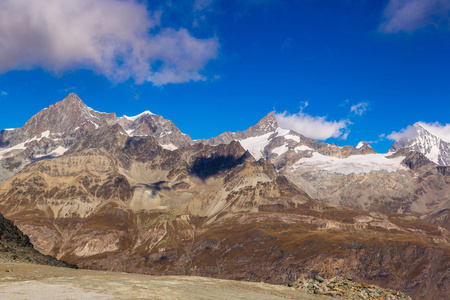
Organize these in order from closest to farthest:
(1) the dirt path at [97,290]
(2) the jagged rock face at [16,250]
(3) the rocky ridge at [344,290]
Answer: (1) the dirt path at [97,290]
(3) the rocky ridge at [344,290]
(2) the jagged rock face at [16,250]

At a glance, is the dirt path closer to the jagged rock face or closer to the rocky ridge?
the rocky ridge

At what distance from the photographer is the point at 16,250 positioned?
2862 inches

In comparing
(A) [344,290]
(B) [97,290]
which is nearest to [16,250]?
(B) [97,290]

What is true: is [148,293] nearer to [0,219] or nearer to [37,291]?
[37,291]

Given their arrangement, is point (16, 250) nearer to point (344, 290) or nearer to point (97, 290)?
point (97, 290)

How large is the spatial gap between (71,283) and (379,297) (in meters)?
42.4

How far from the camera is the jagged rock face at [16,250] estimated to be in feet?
215

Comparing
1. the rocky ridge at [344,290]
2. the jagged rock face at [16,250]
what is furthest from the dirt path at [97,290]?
the jagged rock face at [16,250]

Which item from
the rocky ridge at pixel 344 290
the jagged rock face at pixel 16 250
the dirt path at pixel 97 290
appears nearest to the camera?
the dirt path at pixel 97 290

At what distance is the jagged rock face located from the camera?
6554 cm

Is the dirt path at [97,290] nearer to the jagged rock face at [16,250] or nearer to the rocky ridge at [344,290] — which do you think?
the rocky ridge at [344,290]

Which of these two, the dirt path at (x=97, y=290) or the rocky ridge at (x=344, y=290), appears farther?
the rocky ridge at (x=344, y=290)

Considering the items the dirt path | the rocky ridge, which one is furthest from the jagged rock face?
the rocky ridge

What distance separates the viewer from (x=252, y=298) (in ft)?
139
